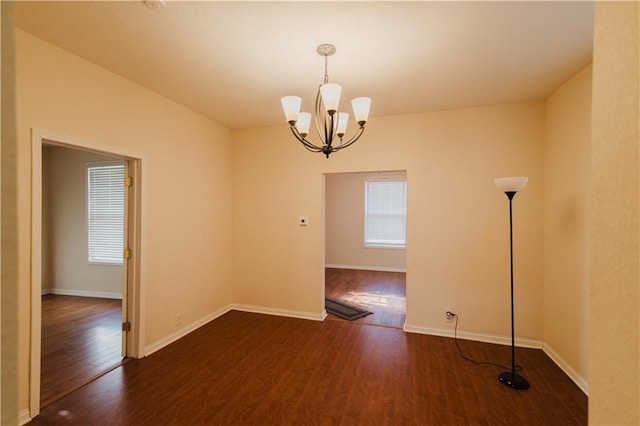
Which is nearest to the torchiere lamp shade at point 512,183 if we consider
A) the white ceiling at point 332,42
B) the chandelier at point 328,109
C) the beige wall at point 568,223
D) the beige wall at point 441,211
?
the beige wall at point 568,223

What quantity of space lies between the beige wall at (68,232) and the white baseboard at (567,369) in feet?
20.1

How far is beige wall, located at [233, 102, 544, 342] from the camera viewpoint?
3.19 meters

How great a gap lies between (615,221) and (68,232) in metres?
6.69

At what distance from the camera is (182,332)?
3.42 meters

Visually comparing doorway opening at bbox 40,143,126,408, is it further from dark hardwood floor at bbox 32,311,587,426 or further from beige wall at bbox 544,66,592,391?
beige wall at bbox 544,66,592,391

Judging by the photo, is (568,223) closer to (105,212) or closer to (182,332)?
(182,332)

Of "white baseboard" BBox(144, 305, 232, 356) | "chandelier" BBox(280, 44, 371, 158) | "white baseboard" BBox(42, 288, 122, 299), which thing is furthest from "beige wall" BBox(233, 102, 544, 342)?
"white baseboard" BBox(42, 288, 122, 299)

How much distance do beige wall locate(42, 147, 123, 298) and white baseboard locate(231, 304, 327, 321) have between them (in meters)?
2.37

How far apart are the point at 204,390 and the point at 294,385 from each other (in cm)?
75

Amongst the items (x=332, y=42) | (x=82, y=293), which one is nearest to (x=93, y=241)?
(x=82, y=293)

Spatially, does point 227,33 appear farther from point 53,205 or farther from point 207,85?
point 53,205

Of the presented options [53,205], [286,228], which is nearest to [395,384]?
[286,228]

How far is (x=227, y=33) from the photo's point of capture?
2000 millimetres

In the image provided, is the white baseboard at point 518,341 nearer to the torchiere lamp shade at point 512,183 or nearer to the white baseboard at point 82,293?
the torchiere lamp shade at point 512,183
